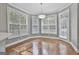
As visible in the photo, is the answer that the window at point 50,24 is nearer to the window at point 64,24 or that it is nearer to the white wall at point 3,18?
the window at point 64,24

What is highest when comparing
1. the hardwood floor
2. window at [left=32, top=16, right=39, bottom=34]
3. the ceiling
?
the ceiling

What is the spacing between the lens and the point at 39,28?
1.72m

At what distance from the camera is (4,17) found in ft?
5.45

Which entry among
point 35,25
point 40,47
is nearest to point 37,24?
point 35,25

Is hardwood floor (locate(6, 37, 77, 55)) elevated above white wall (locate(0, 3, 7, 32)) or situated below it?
below

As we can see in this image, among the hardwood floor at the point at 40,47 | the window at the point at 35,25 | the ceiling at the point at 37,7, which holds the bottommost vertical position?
the hardwood floor at the point at 40,47

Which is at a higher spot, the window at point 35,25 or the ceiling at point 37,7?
the ceiling at point 37,7

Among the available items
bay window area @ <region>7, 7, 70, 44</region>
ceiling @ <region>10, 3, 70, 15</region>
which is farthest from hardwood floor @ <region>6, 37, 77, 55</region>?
ceiling @ <region>10, 3, 70, 15</region>

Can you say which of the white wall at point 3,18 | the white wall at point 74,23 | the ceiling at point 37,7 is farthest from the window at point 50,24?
the white wall at point 3,18

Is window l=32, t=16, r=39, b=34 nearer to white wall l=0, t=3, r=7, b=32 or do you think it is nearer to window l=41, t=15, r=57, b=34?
window l=41, t=15, r=57, b=34

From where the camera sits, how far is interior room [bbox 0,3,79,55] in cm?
165

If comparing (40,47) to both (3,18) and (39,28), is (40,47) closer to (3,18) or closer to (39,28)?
(39,28)

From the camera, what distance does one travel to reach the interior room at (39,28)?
1.65 meters

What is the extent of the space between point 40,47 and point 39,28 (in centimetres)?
33
